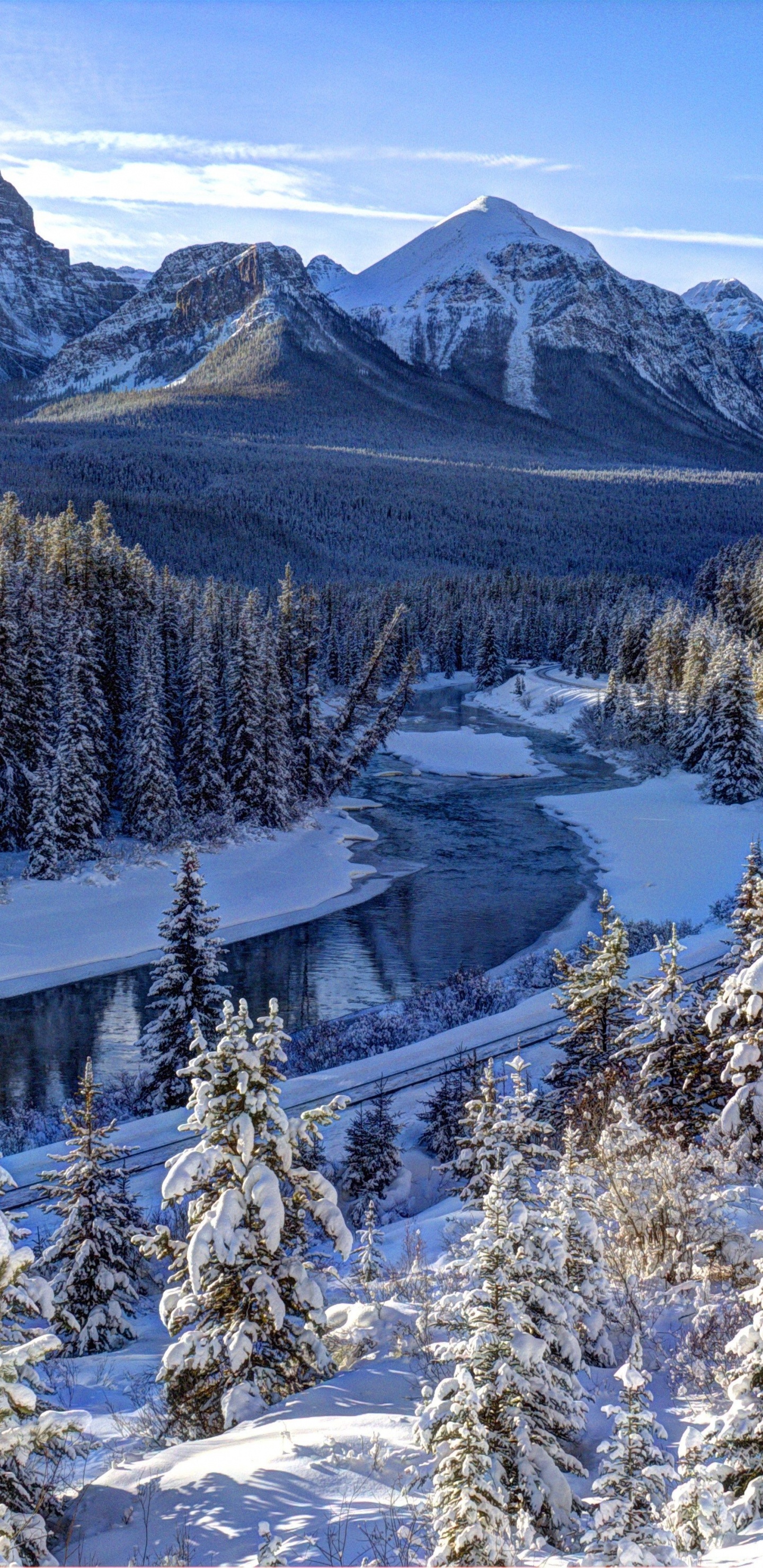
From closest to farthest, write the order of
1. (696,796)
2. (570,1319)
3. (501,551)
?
(570,1319) → (696,796) → (501,551)

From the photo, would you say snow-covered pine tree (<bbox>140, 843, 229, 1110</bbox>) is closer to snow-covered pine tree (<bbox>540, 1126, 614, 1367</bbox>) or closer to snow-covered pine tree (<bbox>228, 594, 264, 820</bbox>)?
snow-covered pine tree (<bbox>540, 1126, 614, 1367</bbox>)

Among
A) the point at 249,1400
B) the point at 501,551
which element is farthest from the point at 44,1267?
the point at 501,551

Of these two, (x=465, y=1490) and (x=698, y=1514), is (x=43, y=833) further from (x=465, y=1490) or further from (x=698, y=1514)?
(x=698, y=1514)

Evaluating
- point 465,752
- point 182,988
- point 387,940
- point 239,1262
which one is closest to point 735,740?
point 465,752

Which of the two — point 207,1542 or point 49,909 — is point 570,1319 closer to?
point 207,1542

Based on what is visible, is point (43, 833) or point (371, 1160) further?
point (43, 833)

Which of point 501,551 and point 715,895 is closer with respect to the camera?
point 715,895
